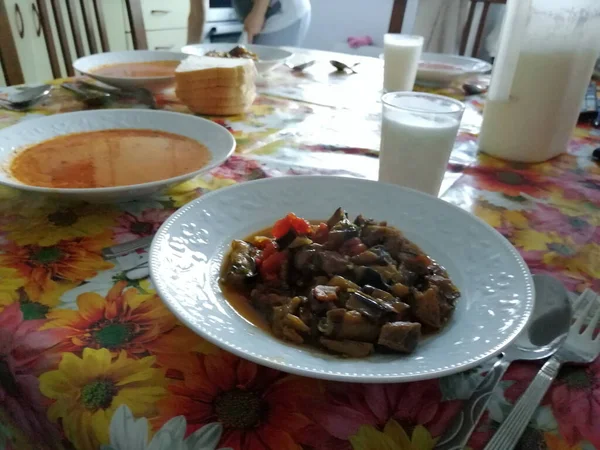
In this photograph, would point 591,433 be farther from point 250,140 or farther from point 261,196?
point 250,140

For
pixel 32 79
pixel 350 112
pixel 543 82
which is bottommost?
pixel 32 79

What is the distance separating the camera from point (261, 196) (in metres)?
0.74

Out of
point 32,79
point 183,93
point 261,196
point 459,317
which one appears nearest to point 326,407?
point 459,317

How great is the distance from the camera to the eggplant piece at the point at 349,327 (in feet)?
1.56

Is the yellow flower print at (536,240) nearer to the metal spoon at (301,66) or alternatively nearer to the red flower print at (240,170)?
the red flower print at (240,170)

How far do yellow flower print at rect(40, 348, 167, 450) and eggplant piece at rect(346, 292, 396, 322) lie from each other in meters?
0.20

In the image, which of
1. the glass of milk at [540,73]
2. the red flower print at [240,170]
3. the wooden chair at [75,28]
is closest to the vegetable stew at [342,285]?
the red flower print at [240,170]

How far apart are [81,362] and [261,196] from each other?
1.15ft

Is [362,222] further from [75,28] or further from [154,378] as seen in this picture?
[75,28]

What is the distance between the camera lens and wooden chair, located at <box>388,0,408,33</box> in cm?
212

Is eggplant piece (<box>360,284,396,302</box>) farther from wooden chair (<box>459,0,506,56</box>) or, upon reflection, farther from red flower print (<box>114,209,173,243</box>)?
wooden chair (<box>459,0,506,56</box>)

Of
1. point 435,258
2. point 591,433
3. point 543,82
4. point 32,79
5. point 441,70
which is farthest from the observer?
point 32,79

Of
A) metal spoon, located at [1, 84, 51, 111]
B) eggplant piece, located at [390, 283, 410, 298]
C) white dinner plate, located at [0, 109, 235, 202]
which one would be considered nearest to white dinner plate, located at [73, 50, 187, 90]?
metal spoon, located at [1, 84, 51, 111]

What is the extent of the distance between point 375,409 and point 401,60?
1.19 metres
